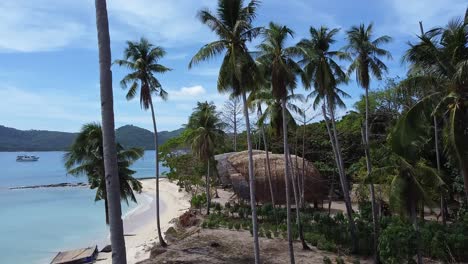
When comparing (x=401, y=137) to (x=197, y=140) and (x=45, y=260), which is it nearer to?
(x=197, y=140)

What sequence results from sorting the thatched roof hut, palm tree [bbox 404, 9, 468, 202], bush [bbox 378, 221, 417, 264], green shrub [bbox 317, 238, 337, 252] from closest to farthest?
palm tree [bbox 404, 9, 468, 202]
bush [bbox 378, 221, 417, 264]
green shrub [bbox 317, 238, 337, 252]
the thatched roof hut

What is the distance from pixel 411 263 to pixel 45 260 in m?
22.9

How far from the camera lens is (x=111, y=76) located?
593cm

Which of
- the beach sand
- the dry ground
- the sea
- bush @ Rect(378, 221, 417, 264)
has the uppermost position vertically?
bush @ Rect(378, 221, 417, 264)

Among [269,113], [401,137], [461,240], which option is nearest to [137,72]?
[269,113]

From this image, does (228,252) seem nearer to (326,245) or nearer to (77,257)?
(326,245)

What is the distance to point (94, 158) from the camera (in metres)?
27.3

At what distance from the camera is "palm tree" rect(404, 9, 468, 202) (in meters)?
12.1

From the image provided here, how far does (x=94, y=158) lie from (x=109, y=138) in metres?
22.7

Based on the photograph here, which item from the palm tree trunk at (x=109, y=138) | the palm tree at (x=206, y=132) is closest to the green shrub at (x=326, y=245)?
the palm tree at (x=206, y=132)

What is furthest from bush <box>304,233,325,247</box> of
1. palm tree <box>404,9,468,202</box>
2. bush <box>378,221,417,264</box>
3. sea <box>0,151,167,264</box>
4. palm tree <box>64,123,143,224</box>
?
sea <box>0,151,167,264</box>

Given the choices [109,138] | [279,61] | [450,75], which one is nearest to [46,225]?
[279,61]

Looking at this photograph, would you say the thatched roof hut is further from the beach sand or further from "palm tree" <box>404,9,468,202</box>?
"palm tree" <box>404,9,468,202</box>

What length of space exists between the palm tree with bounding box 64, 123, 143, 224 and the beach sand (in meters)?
3.14
